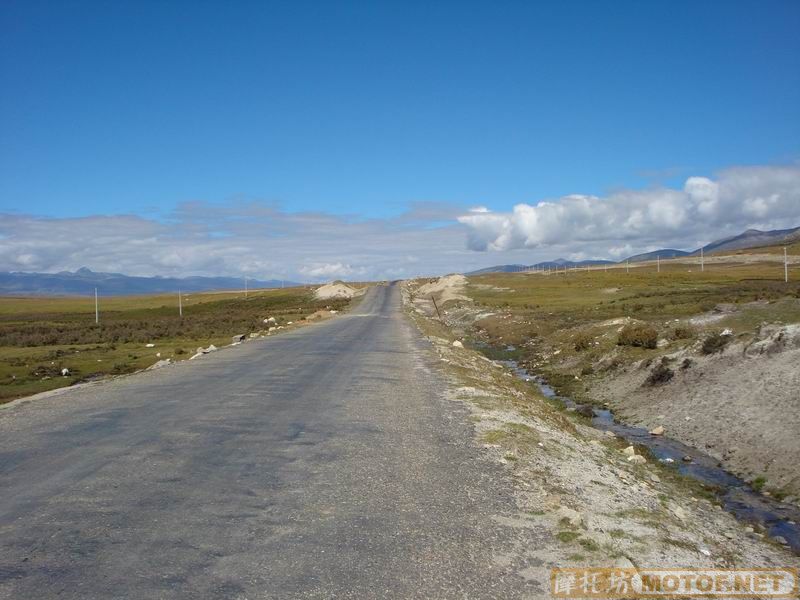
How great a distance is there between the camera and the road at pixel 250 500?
17.7 ft

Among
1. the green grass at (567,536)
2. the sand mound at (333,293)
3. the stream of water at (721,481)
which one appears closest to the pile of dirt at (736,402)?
the stream of water at (721,481)

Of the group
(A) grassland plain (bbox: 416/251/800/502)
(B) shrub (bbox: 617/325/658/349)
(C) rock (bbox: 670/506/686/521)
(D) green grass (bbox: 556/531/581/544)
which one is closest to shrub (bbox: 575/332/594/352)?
(A) grassland plain (bbox: 416/251/800/502)

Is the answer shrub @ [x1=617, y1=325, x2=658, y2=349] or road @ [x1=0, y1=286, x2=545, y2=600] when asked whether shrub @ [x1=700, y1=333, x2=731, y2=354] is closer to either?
shrub @ [x1=617, y1=325, x2=658, y2=349]

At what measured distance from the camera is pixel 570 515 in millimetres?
7121

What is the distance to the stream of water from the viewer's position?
990 centimetres

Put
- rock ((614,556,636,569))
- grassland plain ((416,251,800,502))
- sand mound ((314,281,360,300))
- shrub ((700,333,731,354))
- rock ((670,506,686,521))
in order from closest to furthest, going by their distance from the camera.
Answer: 1. rock ((614,556,636,569))
2. rock ((670,506,686,521))
3. grassland plain ((416,251,800,502))
4. shrub ((700,333,731,354))
5. sand mound ((314,281,360,300))

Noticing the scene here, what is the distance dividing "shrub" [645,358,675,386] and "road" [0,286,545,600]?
31.5 ft

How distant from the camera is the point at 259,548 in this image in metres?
5.98

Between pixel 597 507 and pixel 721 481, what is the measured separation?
607cm

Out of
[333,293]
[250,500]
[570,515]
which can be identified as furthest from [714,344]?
[333,293]

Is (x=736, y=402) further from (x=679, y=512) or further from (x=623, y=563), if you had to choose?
(x=623, y=563)

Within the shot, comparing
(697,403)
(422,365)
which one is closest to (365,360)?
(422,365)

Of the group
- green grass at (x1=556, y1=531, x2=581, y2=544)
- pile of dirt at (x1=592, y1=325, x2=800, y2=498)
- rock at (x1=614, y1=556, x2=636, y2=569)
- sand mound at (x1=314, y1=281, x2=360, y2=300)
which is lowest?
pile of dirt at (x1=592, y1=325, x2=800, y2=498)

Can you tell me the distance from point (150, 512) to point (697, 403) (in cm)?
1525
